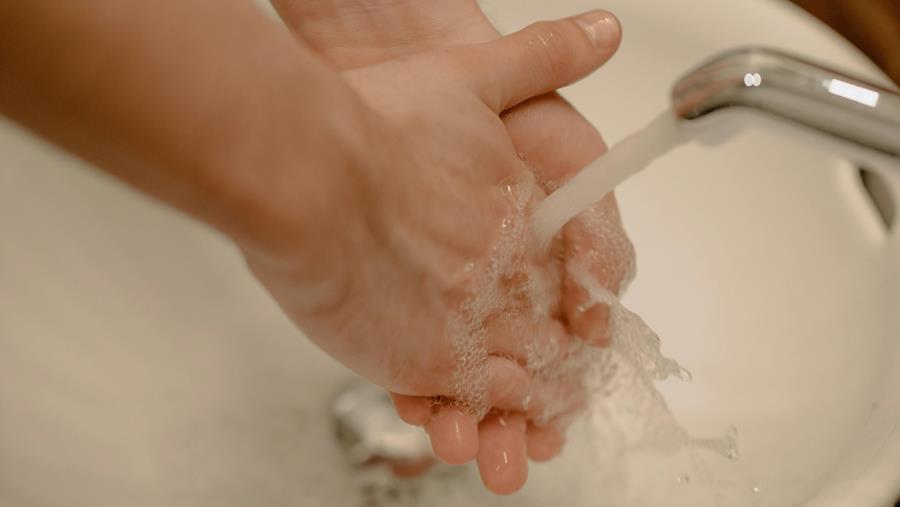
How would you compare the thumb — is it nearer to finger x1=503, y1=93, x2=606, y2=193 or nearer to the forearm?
finger x1=503, y1=93, x2=606, y2=193

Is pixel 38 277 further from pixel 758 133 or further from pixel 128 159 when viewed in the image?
pixel 758 133

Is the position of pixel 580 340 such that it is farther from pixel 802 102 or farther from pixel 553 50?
pixel 802 102

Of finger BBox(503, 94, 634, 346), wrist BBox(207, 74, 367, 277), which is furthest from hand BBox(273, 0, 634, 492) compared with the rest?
wrist BBox(207, 74, 367, 277)

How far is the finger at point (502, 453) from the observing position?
0.58 m

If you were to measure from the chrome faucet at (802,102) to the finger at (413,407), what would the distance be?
272 millimetres

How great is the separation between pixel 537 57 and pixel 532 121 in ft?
0.15

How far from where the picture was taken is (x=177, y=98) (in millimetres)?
346

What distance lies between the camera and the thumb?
0.59 m

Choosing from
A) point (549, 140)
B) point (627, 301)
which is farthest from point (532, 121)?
point (627, 301)

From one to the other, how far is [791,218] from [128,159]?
1.52 ft

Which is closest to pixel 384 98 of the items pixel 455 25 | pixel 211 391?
pixel 455 25

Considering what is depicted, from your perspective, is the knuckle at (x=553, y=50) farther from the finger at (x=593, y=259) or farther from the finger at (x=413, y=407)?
the finger at (x=413, y=407)

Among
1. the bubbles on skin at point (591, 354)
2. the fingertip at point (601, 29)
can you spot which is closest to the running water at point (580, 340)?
the bubbles on skin at point (591, 354)

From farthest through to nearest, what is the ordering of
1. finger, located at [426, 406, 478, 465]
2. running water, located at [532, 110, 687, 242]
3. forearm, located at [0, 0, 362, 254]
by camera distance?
1. finger, located at [426, 406, 478, 465]
2. running water, located at [532, 110, 687, 242]
3. forearm, located at [0, 0, 362, 254]
